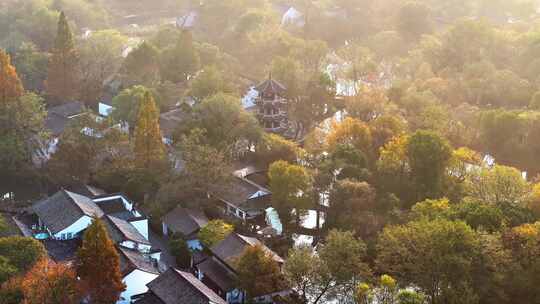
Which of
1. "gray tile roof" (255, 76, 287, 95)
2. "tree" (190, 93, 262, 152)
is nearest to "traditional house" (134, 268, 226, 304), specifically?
"tree" (190, 93, 262, 152)

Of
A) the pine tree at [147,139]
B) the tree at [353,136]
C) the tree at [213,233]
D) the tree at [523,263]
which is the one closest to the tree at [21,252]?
the tree at [213,233]

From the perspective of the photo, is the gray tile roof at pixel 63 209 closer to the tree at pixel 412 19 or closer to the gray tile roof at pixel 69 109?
the gray tile roof at pixel 69 109

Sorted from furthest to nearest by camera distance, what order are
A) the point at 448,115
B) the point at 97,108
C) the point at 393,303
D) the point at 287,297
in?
1. the point at 97,108
2. the point at 448,115
3. the point at 287,297
4. the point at 393,303

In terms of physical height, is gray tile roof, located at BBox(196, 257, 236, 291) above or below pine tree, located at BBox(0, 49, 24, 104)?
below

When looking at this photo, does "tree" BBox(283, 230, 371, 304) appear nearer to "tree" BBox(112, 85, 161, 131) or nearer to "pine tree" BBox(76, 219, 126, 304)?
"pine tree" BBox(76, 219, 126, 304)

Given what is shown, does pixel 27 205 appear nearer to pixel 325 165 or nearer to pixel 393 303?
pixel 325 165

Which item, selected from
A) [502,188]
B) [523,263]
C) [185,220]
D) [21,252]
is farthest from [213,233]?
[502,188]

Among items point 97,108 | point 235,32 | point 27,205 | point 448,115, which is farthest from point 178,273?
Result: point 235,32
